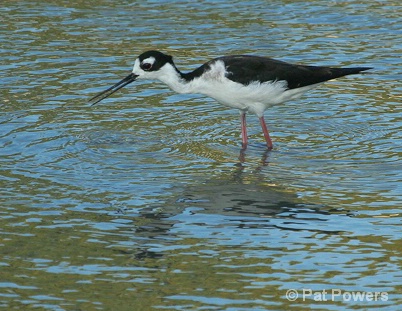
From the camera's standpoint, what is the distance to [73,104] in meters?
13.9

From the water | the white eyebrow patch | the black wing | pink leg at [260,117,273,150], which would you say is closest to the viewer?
the water

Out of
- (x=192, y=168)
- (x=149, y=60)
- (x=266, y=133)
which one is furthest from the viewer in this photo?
(x=266, y=133)

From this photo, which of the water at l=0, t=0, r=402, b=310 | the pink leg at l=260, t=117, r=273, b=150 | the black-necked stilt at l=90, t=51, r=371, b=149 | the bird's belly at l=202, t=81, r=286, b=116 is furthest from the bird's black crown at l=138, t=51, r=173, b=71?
the pink leg at l=260, t=117, r=273, b=150

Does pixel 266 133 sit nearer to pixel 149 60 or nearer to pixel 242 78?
pixel 242 78

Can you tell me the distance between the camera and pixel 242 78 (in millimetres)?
12211

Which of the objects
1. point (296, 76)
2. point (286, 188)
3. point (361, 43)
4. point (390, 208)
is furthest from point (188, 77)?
point (361, 43)

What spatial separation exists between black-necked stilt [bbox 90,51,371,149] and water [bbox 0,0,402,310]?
1.88 feet

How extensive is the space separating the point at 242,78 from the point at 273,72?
0.44 m

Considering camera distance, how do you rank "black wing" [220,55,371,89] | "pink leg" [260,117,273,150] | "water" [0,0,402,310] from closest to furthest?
"water" [0,0,402,310] → "black wing" [220,55,371,89] → "pink leg" [260,117,273,150]

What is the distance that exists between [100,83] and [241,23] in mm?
3700

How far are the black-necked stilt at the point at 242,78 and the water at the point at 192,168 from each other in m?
0.57

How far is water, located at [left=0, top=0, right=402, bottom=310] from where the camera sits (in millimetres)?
8273

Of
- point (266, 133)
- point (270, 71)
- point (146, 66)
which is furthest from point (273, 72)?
point (146, 66)

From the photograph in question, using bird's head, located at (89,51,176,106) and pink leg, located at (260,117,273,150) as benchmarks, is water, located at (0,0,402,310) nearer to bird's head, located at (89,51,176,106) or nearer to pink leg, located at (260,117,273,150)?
pink leg, located at (260,117,273,150)
